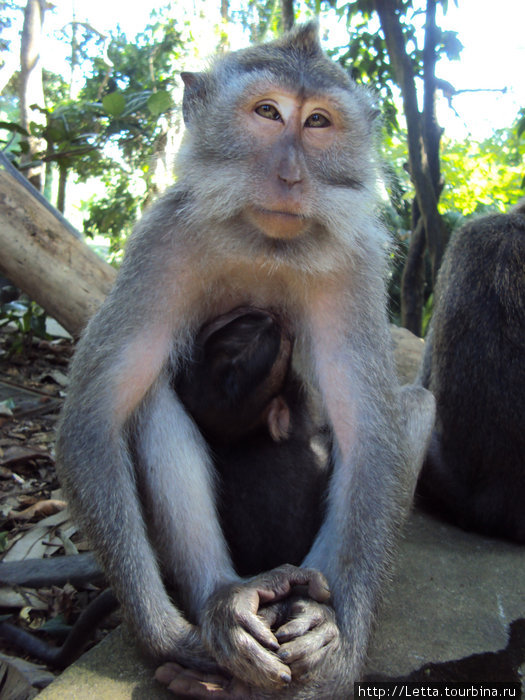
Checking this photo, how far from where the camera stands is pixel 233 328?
279 cm

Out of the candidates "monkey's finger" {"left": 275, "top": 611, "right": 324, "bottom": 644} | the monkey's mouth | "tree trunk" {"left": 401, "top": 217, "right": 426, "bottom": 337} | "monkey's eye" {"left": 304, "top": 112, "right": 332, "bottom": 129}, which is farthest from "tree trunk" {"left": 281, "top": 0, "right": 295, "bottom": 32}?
"monkey's finger" {"left": 275, "top": 611, "right": 324, "bottom": 644}

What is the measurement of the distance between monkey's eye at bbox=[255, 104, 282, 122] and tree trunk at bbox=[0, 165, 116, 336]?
2478mm

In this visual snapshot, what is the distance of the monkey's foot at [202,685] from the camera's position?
6.93 ft

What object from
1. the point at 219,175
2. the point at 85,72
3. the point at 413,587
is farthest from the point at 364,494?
the point at 85,72

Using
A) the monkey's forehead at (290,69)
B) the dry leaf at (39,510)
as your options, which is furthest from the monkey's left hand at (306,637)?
the dry leaf at (39,510)

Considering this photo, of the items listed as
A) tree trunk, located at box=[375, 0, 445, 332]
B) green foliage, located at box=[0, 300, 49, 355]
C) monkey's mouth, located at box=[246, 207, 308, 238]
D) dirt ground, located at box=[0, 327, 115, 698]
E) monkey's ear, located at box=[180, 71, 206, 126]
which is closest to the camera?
monkey's mouth, located at box=[246, 207, 308, 238]

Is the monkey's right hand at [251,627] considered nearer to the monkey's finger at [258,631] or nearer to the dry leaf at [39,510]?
the monkey's finger at [258,631]

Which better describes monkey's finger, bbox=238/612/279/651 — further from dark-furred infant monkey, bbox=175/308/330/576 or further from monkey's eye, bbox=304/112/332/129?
monkey's eye, bbox=304/112/332/129

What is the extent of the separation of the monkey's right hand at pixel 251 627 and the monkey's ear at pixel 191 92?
2.02 meters

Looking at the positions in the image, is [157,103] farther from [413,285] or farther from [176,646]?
[176,646]

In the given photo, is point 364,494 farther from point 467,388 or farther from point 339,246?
point 467,388

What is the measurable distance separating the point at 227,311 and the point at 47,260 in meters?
2.51

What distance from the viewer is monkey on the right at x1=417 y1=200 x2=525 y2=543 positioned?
3586 millimetres

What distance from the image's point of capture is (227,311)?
9.52ft
